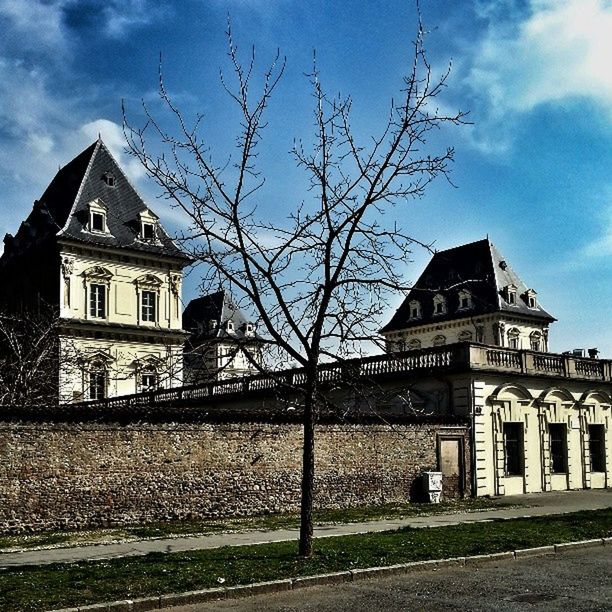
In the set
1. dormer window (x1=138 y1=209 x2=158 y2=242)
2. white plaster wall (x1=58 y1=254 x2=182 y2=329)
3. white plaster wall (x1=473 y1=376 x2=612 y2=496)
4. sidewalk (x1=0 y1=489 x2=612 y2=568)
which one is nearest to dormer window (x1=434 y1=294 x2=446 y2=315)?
white plaster wall (x1=58 y1=254 x2=182 y2=329)

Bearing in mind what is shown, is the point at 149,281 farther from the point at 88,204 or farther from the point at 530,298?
the point at 530,298

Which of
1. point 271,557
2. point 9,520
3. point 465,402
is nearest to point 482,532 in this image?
point 271,557

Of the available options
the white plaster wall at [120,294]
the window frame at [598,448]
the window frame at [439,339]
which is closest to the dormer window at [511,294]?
the window frame at [439,339]

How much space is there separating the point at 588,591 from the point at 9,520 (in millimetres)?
11757

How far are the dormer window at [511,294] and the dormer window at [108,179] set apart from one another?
31.5 m

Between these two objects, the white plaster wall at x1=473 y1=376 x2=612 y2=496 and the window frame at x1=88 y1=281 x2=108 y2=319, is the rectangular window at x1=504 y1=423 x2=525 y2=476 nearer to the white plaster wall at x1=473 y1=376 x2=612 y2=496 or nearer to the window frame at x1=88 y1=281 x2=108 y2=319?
the white plaster wall at x1=473 y1=376 x2=612 y2=496

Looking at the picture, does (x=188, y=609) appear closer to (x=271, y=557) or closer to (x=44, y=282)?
(x=271, y=557)

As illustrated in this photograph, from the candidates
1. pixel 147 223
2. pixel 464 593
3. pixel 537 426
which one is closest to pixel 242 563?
pixel 464 593

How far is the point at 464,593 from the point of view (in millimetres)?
10125

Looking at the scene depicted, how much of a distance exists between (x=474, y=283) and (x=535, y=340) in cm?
769

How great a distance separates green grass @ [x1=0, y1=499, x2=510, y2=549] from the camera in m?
15.9

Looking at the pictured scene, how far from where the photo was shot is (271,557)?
491 inches

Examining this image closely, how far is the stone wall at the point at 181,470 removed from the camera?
1744 cm

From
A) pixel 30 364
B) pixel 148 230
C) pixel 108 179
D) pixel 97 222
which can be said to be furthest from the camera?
pixel 108 179
